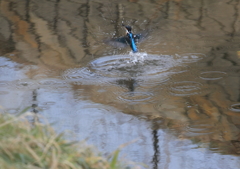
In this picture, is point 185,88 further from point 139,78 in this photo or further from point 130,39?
point 130,39

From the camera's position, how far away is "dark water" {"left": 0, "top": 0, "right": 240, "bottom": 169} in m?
3.47

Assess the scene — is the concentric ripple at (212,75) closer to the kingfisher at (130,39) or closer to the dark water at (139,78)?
the dark water at (139,78)

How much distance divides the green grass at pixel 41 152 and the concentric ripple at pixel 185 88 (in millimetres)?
2462

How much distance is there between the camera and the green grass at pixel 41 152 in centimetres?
179

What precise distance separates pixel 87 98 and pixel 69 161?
2518 millimetres

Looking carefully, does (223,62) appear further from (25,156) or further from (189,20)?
(25,156)

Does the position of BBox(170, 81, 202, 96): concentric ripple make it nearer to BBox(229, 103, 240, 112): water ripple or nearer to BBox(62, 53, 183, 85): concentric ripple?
BBox(62, 53, 183, 85): concentric ripple

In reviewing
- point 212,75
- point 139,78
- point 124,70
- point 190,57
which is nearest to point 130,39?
point 124,70

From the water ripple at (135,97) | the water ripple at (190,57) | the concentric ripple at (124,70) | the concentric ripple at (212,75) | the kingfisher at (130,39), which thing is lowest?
the water ripple at (135,97)

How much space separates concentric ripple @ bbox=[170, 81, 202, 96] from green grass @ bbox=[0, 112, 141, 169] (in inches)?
96.9

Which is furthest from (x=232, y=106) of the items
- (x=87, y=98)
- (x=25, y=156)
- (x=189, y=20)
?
(x=189, y=20)

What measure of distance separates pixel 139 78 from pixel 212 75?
0.88 metres

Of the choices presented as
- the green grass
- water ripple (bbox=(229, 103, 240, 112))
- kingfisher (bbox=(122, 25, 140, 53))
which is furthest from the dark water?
the green grass

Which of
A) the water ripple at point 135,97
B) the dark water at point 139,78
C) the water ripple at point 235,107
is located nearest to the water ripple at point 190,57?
the dark water at point 139,78
